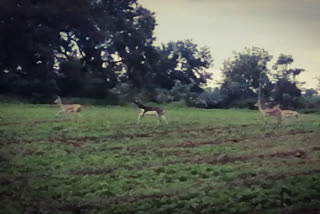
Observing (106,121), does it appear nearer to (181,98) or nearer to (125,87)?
(125,87)

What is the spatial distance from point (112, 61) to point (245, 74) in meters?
1.79

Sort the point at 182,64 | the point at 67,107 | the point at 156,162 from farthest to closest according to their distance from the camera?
the point at 182,64 → the point at 67,107 → the point at 156,162

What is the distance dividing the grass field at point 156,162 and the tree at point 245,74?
40 centimetres

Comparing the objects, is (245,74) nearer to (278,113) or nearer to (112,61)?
(278,113)

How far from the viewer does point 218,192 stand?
4.57m

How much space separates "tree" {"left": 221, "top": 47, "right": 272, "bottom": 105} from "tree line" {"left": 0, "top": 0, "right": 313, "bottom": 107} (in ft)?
0.04

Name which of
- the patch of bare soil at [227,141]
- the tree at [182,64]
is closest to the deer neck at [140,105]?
the tree at [182,64]

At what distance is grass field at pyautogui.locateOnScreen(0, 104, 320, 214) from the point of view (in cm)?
432

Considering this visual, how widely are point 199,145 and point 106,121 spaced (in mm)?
1360

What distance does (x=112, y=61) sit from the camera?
223 inches

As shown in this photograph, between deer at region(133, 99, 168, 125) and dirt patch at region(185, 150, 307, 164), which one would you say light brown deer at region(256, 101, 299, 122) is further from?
deer at region(133, 99, 168, 125)

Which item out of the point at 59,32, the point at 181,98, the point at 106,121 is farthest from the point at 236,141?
the point at 59,32

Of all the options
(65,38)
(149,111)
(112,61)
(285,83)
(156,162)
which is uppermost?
(65,38)

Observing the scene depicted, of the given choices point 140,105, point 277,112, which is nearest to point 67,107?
point 140,105
